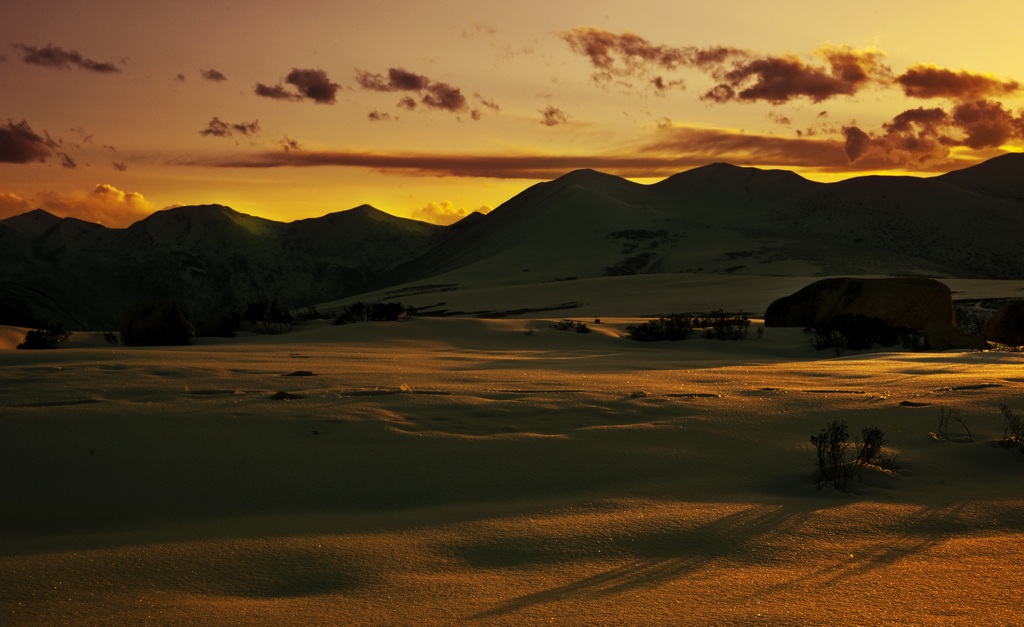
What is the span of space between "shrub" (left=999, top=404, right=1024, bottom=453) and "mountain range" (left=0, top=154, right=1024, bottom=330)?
21440 millimetres

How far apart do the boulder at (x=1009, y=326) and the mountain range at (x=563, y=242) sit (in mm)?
21939

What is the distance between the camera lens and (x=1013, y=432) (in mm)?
5715

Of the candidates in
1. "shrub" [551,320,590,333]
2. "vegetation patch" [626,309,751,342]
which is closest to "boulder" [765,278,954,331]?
"vegetation patch" [626,309,751,342]

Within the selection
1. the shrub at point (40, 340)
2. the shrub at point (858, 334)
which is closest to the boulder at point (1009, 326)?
the shrub at point (858, 334)

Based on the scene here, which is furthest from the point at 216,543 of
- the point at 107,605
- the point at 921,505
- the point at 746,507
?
the point at 921,505

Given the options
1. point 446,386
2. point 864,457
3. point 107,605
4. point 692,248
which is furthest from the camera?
point 692,248

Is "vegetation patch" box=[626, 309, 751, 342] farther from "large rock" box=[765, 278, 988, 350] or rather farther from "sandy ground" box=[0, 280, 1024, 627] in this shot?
"sandy ground" box=[0, 280, 1024, 627]

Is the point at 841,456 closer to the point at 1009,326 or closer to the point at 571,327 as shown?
the point at 571,327

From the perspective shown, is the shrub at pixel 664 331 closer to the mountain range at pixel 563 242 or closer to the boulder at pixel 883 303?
the boulder at pixel 883 303

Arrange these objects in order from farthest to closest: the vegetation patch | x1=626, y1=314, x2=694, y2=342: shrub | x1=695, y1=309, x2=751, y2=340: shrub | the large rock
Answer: the large rock, x1=626, y1=314, x2=694, y2=342: shrub, the vegetation patch, x1=695, y1=309, x2=751, y2=340: shrub

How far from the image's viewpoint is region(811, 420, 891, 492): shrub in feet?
15.5

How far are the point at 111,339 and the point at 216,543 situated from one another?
40.1 ft

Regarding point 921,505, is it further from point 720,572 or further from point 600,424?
point 600,424

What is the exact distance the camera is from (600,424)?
612 centimetres
